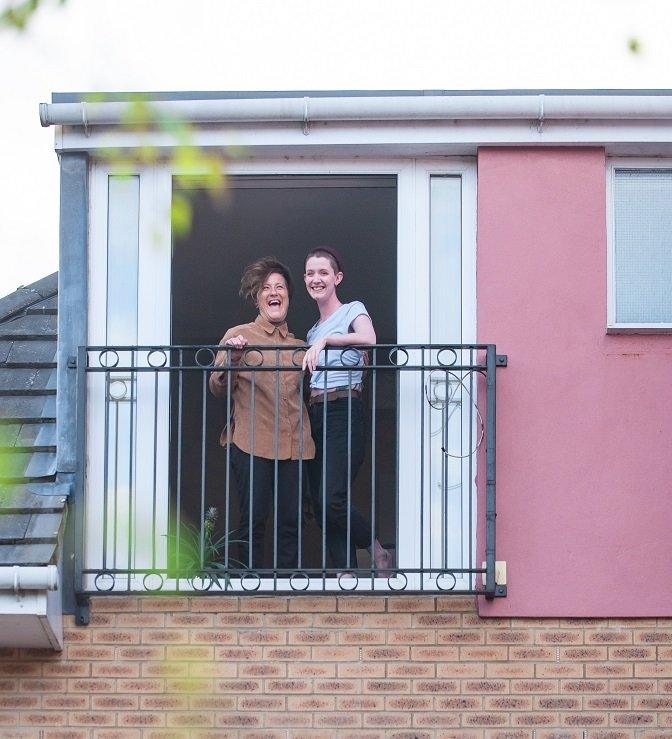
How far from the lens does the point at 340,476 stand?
803 centimetres

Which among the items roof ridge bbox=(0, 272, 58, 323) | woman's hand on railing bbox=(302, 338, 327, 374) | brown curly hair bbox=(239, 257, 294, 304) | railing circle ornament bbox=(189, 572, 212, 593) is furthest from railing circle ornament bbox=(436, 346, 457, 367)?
roof ridge bbox=(0, 272, 58, 323)

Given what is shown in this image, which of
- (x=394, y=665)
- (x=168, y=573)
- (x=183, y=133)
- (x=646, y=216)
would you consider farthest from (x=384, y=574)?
(x=183, y=133)

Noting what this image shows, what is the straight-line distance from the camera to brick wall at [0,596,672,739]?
7.76 metres

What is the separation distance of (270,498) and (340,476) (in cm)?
41

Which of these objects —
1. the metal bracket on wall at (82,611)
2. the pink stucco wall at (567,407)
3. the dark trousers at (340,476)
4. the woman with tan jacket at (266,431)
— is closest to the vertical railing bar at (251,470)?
the woman with tan jacket at (266,431)

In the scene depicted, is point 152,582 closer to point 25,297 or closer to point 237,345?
point 237,345

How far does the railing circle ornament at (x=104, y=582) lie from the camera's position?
7.86m

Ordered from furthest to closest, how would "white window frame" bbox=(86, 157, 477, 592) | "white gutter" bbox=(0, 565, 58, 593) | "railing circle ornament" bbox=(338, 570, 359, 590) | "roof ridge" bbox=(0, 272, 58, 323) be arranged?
"roof ridge" bbox=(0, 272, 58, 323), "white window frame" bbox=(86, 157, 477, 592), "railing circle ornament" bbox=(338, 570, 359, 590), "white gutter" bbox=(0, 565, 58, 593)

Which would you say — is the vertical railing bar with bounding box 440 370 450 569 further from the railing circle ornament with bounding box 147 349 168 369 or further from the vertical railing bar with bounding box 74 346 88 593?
the vertical railing bar with bounding box 74 346 88 593

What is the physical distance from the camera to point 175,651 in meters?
7.87

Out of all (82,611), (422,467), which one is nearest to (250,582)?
(82,611)

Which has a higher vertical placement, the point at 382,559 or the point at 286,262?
the point at 286,262

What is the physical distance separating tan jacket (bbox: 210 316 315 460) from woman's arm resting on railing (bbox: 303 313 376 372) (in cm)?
22

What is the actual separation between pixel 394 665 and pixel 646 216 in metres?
2.59
